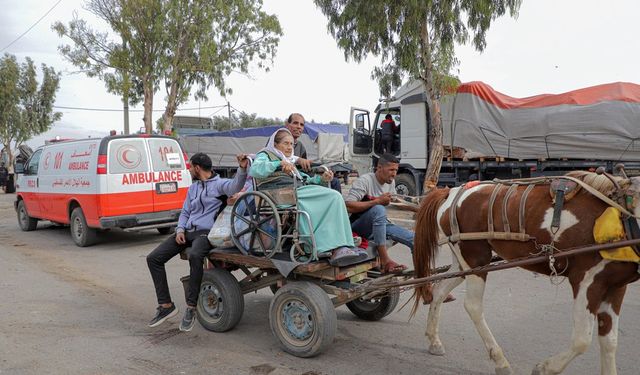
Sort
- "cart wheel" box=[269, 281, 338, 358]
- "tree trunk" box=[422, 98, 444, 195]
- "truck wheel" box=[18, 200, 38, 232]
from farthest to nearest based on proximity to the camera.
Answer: "tree trunk" box=[422, 98, 444, 195] → "truck wheel" box=[18, 200, 38, 232] → "cart wheel" box=[269, 281, 338, 358]

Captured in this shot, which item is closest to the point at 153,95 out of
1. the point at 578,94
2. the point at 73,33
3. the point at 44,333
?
the point at 73,33

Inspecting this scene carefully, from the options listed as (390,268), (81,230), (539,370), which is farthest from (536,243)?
(81,230)

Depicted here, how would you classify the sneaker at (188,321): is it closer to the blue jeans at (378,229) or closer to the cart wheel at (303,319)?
the cart wheel at (303,319)

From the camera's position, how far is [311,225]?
382 cm

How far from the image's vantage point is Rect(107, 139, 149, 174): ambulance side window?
335 inches

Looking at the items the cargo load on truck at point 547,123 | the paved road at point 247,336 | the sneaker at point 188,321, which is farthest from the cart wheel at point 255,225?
the cargo load on truck at point 547,123

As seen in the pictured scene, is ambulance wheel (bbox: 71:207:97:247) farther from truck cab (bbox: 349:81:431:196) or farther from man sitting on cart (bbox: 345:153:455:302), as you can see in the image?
truck cab (bbox: 349:81:431:196)

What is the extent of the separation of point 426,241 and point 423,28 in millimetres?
8885

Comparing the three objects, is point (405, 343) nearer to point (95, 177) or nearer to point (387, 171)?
point (387, 171)

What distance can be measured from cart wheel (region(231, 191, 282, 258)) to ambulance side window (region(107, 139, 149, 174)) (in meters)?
5.13

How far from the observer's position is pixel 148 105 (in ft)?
67.7

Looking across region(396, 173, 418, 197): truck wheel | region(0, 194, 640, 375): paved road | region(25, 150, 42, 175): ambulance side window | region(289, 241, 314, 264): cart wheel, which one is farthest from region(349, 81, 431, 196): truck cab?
region(289, 241, 314, 264): cart wheel

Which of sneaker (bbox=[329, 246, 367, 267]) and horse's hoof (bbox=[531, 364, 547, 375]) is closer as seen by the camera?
horse's hoof (bbox=[531, 364, 547, 375])

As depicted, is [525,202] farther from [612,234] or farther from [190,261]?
[190,261]
